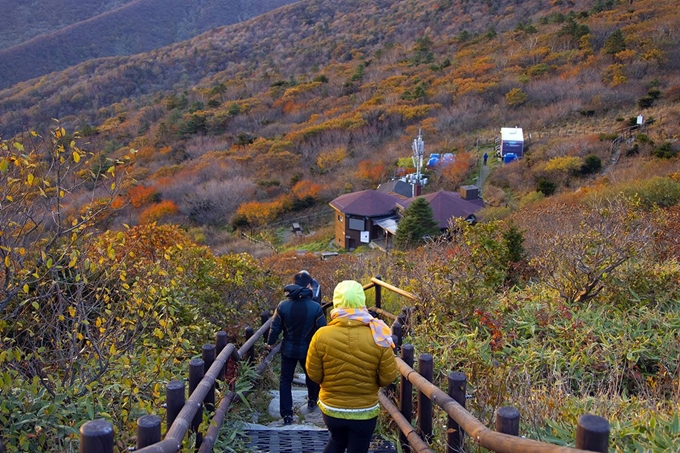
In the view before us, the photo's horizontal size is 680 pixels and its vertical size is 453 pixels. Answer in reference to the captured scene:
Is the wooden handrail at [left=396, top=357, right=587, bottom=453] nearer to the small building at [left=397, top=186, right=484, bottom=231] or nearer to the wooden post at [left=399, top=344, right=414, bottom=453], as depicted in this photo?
the wooden post at [left=399, top=344, right=414, bottom=453]

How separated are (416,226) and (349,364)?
19233mm

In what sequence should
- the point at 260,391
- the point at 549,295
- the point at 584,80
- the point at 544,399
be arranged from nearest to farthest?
the point at 544,399 < the point at 260,391 < the point at 549,295 < the point at 584,80

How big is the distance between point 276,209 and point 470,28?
42404 millimetres

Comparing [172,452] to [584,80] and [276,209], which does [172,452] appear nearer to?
[276,209]

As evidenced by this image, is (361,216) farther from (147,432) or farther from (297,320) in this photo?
(147,432)

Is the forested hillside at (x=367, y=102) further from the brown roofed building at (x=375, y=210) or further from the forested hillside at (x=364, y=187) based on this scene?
the brown roofed building at (x=375, y=210)

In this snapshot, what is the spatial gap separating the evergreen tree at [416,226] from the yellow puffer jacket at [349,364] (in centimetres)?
1873

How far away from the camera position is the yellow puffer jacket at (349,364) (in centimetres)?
333

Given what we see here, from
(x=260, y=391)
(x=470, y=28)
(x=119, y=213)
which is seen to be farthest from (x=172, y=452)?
(x=470, y=28)

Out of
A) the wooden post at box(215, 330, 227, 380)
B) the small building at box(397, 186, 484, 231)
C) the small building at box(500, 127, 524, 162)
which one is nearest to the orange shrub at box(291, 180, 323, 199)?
the small building at box(397, 186, 484, 231)

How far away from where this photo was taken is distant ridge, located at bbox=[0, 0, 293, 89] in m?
84.6

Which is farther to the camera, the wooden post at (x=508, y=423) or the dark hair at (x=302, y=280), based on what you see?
the dark hair at (x=302, y=280)

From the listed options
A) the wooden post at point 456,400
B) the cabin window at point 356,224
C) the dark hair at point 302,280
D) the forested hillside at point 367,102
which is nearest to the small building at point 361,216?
the cabin window at point 356,224

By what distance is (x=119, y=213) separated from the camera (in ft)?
115
